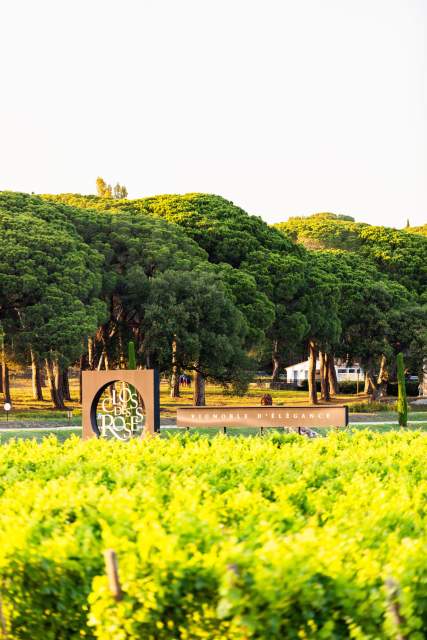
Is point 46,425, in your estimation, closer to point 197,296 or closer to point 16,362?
point 16,362

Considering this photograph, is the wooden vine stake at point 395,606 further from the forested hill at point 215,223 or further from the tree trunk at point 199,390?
the forested hill at point 215,223

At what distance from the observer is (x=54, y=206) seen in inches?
→ 1596

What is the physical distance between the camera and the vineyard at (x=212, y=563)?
469 centimetres

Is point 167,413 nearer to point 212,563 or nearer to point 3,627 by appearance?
point 3,627

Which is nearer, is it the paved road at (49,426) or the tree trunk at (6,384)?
the paved road at (49,426)

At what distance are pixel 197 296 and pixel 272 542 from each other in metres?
32.3

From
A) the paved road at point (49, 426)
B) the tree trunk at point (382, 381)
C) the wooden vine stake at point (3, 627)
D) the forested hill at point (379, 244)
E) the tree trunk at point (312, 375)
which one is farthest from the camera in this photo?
the forested hill at point (379, 244)

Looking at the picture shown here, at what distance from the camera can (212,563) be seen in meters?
4.77

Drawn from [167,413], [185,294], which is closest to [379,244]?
[185,294]

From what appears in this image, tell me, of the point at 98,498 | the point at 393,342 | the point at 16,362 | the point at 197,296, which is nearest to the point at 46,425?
the point at 16,362

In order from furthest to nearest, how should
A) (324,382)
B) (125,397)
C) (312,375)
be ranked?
(324,382)
(312,375)
(125,397)

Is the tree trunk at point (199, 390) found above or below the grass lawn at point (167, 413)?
above

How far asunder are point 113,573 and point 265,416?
57.7 feet

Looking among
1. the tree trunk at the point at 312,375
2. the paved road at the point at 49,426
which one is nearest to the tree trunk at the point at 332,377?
the tree trunk at the point at 312,375
